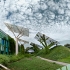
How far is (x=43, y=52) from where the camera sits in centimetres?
3381

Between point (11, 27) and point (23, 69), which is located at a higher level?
point (11, 27)

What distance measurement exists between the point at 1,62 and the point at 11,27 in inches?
571

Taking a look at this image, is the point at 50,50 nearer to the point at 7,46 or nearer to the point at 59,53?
the point at 59,53

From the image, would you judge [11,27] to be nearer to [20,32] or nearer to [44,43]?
[20,32]

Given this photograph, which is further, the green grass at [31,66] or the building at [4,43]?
the building at [4,43]

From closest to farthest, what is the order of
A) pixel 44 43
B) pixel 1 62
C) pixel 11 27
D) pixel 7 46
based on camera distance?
pixel 1 62 → pixel 11 27 → pixel 44 43 → pixel 7 46

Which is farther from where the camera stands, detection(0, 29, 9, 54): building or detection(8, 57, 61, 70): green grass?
detection(0, 29, 9, 54): building

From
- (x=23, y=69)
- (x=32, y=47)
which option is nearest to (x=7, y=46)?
(x=32, y=47)

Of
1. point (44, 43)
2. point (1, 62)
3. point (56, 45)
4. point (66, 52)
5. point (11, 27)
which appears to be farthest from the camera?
point (56, 45)

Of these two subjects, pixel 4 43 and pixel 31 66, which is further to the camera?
pixel 4 43

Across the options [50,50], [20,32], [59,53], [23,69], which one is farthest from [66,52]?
[23,69]

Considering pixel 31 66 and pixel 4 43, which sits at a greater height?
pixel 4 43

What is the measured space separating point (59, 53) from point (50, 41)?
4.59 meters

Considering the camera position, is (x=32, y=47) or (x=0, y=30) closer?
(x=0, y=30)
